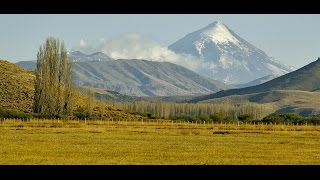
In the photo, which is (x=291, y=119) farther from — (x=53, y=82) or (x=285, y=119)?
(x=53, y=82)

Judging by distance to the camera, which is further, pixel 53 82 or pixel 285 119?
pixel 285 119

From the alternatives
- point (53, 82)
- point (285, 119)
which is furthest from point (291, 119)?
point (53, 82)

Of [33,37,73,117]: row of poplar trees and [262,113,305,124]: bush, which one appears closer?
[33,37,73,117]: row of poplar trees

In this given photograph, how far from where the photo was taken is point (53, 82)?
288 ft

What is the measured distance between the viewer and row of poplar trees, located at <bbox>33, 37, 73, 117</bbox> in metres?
84.0

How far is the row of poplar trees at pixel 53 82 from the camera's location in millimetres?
84000

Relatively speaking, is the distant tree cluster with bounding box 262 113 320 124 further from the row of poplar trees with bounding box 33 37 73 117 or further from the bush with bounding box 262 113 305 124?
the row of poplar trees with bounding box 33 37 73 117

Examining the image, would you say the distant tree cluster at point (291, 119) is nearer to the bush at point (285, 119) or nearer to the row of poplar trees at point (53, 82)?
the bush at point (285, 119)

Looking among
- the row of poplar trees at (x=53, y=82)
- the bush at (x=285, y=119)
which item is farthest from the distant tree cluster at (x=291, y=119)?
the row of poplar trees at (x=53, y=82)

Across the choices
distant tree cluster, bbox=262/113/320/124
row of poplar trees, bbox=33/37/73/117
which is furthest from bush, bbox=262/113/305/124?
row of poplar trees, bbox=33/37/73/117

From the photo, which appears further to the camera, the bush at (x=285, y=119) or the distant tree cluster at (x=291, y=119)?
the bush at (x=285, y=119)
